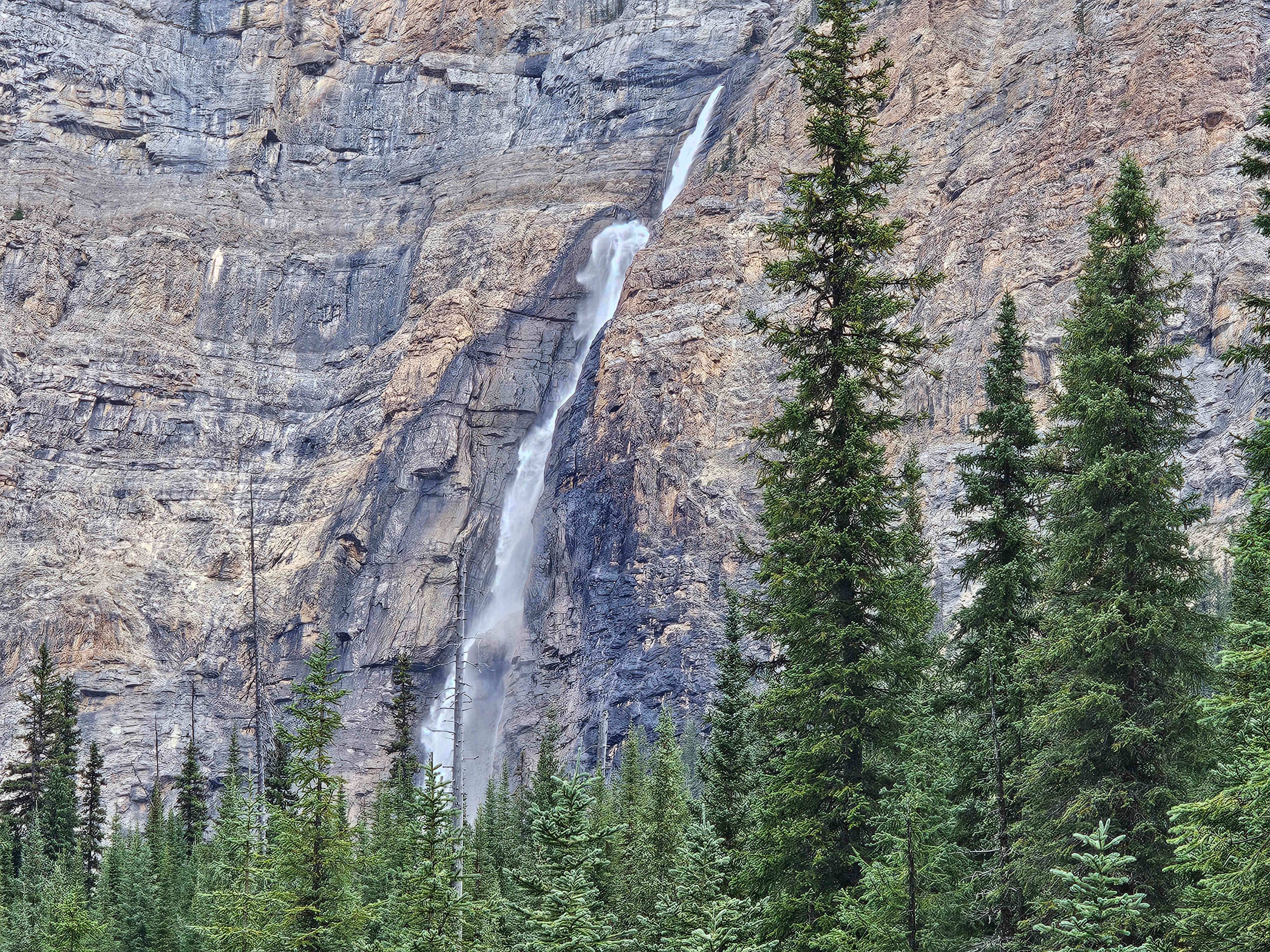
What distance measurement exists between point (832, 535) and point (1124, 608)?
13.2 feet

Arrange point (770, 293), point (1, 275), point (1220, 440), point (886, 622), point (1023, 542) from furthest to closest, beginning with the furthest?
point (1, 275)
point (770, 293)
point (1220, 440)
point (1023, 542)
point (886, 622)

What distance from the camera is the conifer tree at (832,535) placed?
1997 centimetres

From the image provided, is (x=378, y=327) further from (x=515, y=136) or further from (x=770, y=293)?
(x=770, y=293)

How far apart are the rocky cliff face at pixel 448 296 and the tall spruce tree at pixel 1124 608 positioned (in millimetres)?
63338

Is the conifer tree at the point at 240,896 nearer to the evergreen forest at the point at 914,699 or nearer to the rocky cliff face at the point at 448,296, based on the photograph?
the evergreen forest at the point at 914,699

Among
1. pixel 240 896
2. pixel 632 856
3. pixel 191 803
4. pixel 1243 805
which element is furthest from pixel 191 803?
pixel 1243 805

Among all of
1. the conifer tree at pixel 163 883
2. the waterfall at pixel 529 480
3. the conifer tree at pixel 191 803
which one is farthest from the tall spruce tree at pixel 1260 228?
the waterfall at pixel 529 480

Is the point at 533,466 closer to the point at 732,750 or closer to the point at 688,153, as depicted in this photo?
the point at 688,153

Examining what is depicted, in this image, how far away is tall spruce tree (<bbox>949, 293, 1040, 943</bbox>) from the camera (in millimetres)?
22641

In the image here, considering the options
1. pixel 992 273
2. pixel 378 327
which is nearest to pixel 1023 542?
pixel 992 273

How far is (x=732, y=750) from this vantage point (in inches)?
1081

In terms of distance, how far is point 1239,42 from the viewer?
98.9 metres

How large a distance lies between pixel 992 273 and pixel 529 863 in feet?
262

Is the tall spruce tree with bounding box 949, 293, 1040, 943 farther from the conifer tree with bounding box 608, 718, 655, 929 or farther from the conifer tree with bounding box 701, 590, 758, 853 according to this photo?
the conifer tree with bounding box 608, 718, 655, 929
